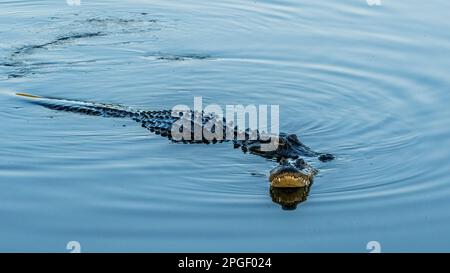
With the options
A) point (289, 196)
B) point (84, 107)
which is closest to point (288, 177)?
point (289, 196)

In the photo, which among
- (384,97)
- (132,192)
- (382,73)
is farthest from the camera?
(382,73)

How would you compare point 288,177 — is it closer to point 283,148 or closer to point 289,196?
point 289,196

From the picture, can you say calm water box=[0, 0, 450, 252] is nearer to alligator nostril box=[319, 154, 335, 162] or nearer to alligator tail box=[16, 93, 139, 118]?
Result: alligator nostril box=[319, 154, 335, 162]

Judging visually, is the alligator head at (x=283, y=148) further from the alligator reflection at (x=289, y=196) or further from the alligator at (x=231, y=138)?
the alligator reflection at (x=289, y=196)

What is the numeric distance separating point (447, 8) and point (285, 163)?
965 centimetres

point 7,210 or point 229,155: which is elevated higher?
point 229,155

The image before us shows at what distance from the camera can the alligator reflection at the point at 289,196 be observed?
858cm

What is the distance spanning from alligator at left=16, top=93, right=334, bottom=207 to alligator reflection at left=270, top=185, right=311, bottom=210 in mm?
31

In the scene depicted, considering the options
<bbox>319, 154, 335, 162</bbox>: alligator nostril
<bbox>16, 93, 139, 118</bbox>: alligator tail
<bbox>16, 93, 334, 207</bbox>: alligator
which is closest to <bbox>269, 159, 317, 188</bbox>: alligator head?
<bbox>16, 93, 334, 207</bbox>: alligator

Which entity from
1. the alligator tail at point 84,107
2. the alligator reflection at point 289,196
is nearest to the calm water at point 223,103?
the alligator reflection at point 289,196

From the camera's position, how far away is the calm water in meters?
7.80

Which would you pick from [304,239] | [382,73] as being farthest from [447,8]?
[304,239]

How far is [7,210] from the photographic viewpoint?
320 inches

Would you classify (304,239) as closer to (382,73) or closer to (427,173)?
(427,173)
